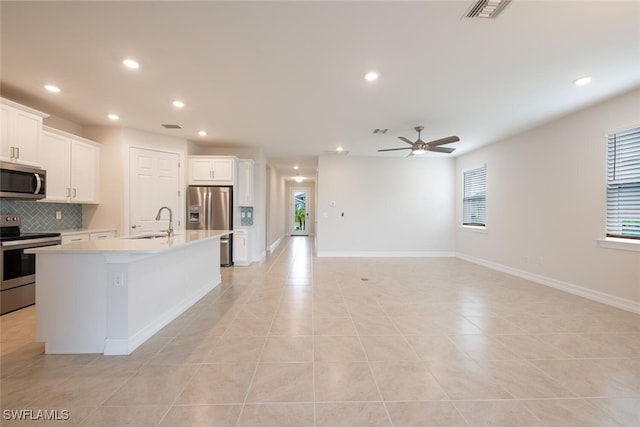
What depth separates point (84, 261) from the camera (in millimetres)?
2205

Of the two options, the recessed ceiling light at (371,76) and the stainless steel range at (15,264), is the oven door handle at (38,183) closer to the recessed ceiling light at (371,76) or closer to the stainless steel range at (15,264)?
the stainless steel range at (15,264)

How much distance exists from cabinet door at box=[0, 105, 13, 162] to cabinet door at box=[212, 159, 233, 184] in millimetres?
2863

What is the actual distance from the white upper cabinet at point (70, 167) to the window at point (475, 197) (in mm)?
7659

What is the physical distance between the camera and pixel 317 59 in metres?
2.54

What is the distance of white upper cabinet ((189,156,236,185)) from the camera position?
5.51m

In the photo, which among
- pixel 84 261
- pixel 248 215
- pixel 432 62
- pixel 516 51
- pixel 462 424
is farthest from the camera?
pixel 248 215

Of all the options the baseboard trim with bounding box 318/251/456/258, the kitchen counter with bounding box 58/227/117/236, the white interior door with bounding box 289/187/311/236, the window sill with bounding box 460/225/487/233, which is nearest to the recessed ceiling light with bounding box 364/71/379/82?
the kitchen counter with bounding box 58/227/117/236

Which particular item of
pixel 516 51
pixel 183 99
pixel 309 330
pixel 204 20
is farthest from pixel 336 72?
pixel 309 330

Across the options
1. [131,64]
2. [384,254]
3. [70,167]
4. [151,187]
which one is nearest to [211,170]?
[151,187]

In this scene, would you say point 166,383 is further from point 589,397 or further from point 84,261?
point 589,397

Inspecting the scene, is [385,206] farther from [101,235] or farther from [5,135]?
[5,135]

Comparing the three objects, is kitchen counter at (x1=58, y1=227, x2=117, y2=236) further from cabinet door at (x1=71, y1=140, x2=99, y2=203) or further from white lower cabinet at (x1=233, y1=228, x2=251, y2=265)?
white lower cabinet at (x1=233, y1=228, x2=251, y2=265)

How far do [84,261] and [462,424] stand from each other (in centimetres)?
298

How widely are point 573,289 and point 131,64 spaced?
20.9 feet
